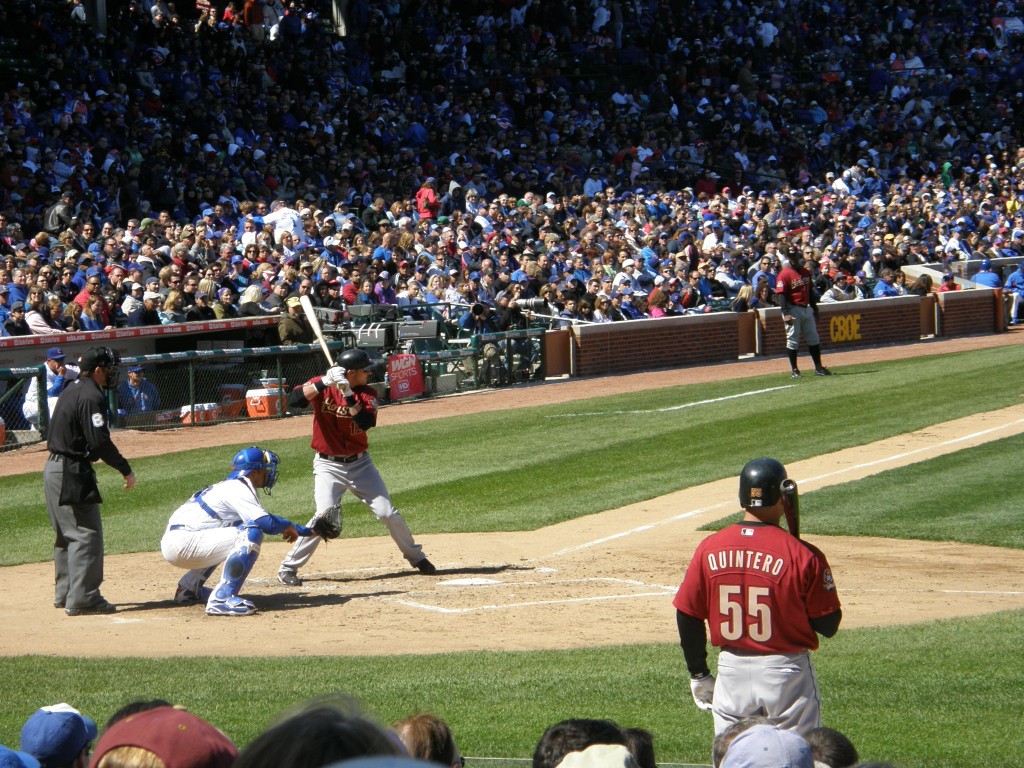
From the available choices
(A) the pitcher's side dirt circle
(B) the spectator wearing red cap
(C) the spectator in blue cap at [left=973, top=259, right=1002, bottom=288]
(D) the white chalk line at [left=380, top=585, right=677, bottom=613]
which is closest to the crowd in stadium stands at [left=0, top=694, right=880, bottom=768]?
(A) the pitcher's side dirt circle

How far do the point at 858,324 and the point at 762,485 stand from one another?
26079 millimetres

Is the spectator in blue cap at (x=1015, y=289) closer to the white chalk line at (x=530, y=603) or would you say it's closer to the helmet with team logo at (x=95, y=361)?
the white chalk line at (x=530, y=603)

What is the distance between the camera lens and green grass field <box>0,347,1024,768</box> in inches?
279

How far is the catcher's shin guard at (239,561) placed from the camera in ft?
34.5

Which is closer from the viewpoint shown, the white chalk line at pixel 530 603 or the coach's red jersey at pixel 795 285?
the white chalk line at pixel 530 603

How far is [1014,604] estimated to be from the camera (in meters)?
10.1

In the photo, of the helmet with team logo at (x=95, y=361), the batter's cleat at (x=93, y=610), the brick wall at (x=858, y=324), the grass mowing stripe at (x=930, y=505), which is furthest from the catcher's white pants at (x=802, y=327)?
the batter's cleat at (x=93, y=610)

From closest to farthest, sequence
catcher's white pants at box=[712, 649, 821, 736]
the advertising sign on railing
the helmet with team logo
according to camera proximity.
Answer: catcher's white pants at box=[712, 649, 821, 736]
the helmet with team logo
the advertising sign on railing

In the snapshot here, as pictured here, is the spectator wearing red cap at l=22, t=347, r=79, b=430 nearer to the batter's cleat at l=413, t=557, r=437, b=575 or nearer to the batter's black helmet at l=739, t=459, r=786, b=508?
the batter's cleat at l=413, t=557, r=437, b=575

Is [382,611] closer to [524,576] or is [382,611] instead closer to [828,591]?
[524,576]

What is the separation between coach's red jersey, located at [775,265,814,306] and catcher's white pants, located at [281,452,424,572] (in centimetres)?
1254

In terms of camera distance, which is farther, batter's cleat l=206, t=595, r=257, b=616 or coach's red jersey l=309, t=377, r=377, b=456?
coach's red jersey l=309, t=377, r=377, b=456

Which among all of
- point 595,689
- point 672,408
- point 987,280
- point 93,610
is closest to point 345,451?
point 93,610

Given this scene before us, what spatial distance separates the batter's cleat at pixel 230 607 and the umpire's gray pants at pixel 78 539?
97 centimetres
